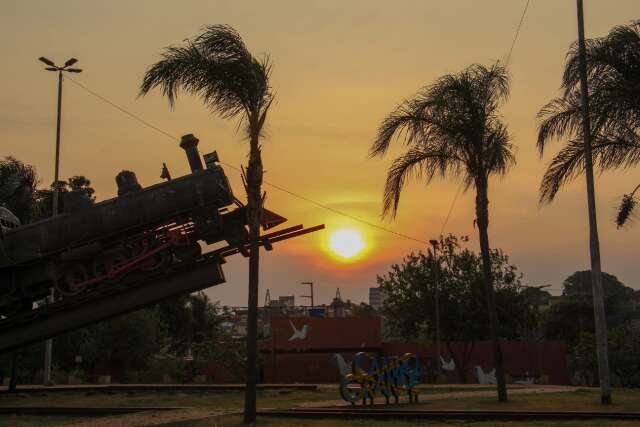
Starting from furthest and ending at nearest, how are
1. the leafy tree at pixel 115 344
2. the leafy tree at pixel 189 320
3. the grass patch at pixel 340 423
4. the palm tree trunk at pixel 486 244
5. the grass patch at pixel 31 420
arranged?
1. the leafy tree at pixel 189 320
2. the leafy tree at pixel 115 344
3. the palm tree trunk at pixel 486 244
4. the grass patch at pixel 31 420
5. the grass patch at pixel 340 423

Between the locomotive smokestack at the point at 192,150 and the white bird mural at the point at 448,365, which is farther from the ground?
the locomotive smokestack at the point at 192,150

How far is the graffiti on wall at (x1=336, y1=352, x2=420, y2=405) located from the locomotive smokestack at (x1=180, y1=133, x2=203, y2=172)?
7.61 meters

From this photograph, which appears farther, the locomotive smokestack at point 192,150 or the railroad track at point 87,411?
the railroad track at point 87,411

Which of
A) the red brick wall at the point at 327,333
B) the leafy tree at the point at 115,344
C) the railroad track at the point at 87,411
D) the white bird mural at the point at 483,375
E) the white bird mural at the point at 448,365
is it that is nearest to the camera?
the railroad track at the point at 87,411

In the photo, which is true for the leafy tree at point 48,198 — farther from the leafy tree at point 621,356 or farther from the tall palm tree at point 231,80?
the leafy tree at point 621,356

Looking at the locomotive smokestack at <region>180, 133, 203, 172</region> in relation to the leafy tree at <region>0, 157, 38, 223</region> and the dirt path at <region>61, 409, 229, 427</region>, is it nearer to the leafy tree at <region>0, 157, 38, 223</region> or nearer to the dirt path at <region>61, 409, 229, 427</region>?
the dirt path at <region>61, 409, 229, 427</region>

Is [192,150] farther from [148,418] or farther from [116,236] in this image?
[148,418]

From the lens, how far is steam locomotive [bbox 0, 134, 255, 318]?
1630 cm

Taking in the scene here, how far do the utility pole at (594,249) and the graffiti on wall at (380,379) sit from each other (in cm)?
517

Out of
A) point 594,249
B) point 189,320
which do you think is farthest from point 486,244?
point 189,320

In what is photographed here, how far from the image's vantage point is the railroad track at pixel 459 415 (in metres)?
17.3

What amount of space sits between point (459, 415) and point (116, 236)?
8386 millimetres

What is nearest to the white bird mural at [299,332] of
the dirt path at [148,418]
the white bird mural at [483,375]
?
the white bird mural at [483,375]

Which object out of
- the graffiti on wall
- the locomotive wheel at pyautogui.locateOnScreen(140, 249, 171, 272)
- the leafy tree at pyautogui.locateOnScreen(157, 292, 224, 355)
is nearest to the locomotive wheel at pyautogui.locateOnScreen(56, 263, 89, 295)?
the locomotive wheel at pyautogui.locateOnScreen(140, 249, 171, 272)
